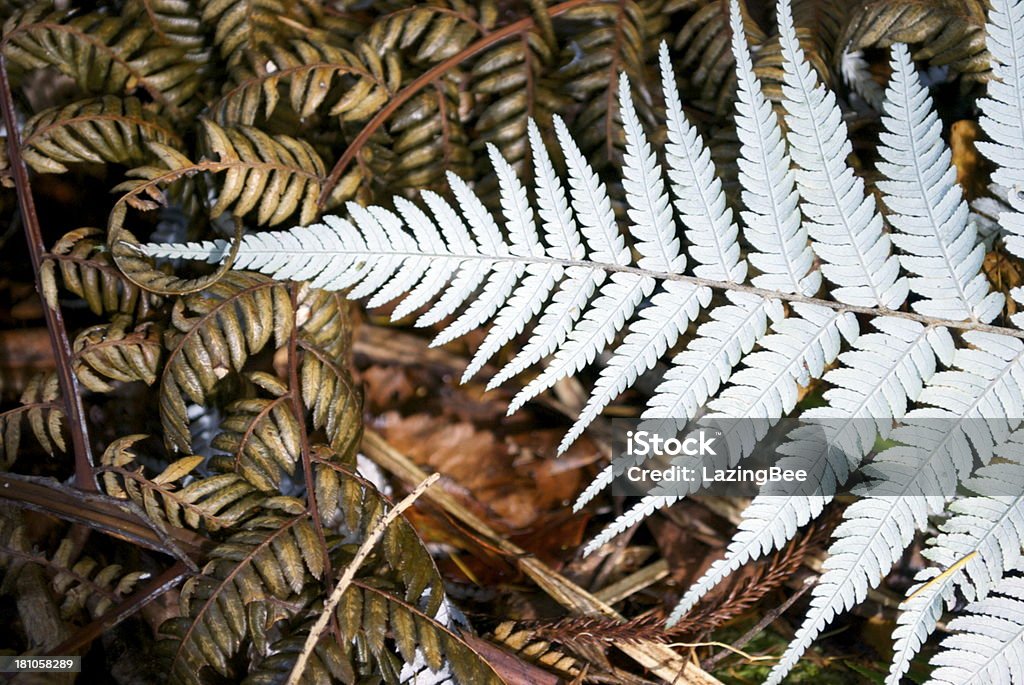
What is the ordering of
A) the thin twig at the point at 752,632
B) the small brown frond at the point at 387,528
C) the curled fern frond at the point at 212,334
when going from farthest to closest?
the thin twig at the point at 752,632
the curled fern frond at the point at 212,334
the small brown frond at the point at 387,528

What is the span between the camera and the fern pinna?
60.7 inches

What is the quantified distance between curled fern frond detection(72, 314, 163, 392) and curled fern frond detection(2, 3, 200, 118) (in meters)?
0.69

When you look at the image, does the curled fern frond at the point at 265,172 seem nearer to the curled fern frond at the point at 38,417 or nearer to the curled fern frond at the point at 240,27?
the curled fern frond at the point at 240,27

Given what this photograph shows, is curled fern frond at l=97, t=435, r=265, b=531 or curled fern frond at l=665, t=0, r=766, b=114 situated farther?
curled fern frond at l=665, t=0, r=766, b=114

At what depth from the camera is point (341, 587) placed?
5.38ft

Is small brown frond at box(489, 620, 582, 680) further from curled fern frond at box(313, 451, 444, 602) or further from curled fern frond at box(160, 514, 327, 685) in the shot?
curled fern frond at box(160, 514, 327, 685)

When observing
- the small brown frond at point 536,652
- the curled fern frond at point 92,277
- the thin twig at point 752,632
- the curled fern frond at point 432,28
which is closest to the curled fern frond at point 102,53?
the curled fern frond at point 92,277

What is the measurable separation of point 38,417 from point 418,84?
1307mm

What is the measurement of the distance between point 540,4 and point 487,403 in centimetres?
129

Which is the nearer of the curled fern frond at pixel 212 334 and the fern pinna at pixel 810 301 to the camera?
the fern pinna at pixel 810 301

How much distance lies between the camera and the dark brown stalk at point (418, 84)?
2043 millimetres

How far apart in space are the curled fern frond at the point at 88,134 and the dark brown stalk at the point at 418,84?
18.5 inches

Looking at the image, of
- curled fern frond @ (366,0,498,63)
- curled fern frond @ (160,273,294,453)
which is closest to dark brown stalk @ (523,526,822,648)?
curled fern frond @ (160,273,294,453)

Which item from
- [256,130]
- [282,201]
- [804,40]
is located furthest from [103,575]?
[804,40]
